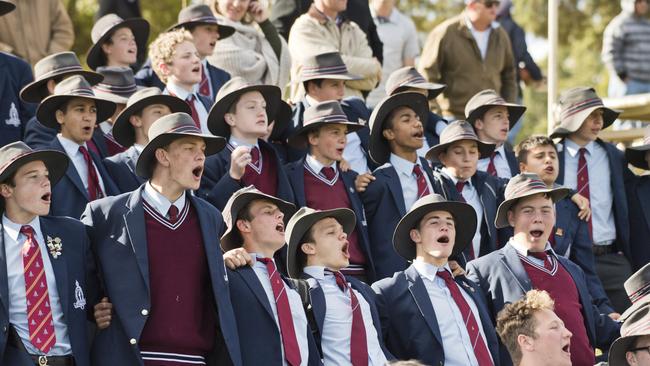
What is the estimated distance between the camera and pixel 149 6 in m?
20.1

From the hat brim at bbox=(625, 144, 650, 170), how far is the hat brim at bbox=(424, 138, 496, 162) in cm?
124

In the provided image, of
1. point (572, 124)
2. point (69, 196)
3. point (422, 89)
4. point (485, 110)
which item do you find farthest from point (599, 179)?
point (69, 196)

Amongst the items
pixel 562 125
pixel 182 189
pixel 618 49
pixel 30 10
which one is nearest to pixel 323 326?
pixel 182 189

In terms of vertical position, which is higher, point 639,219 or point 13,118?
point 13,118

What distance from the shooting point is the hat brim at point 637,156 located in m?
12.0

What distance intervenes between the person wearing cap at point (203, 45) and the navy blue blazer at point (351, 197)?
5.73 ft

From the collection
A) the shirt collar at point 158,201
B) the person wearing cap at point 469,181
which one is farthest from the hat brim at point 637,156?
the shirt collar at point 158,201

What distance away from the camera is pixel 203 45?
12.0 metres

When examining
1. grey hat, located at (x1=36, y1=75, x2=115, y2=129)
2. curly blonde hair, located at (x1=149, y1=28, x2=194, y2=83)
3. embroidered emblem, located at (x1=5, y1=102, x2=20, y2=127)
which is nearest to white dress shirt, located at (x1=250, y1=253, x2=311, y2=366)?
grey hat, located at (x1=36, y1=75, x2=115, y2=129)

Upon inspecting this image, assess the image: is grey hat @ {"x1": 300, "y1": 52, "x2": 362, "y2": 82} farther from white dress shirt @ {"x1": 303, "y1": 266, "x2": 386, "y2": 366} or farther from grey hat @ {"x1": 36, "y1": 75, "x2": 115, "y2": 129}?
white dress shirt @ {"x1": 303, "y1": 266, "x2": 386, "y2": 366}

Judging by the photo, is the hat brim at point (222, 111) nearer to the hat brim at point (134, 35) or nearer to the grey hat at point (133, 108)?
the grey hat at point (133, 108)

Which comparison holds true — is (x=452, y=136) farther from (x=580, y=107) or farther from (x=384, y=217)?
(x=580, y=107)

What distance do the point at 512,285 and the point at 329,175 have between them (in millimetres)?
1646

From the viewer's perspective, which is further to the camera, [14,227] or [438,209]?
[438,209]
